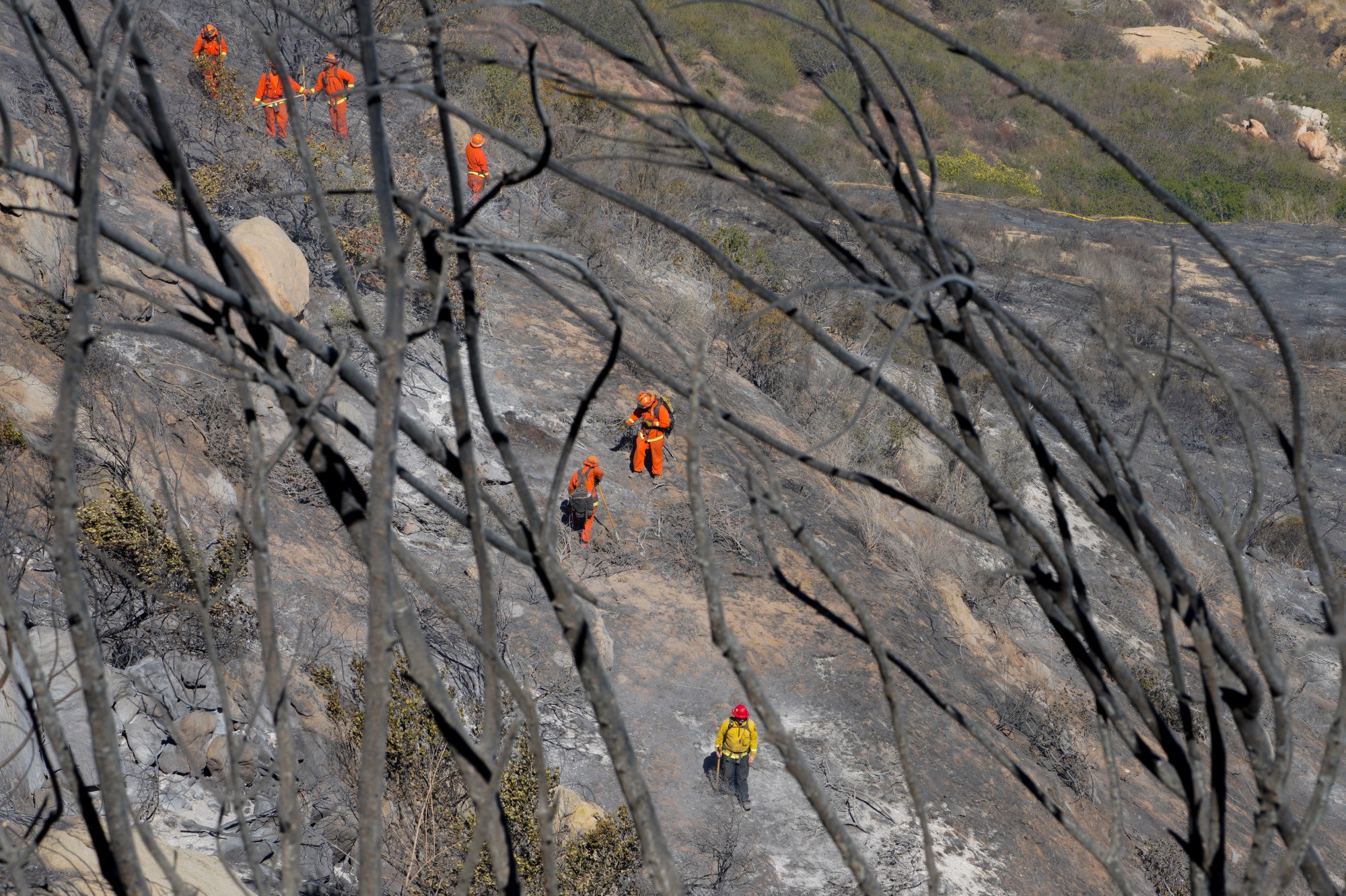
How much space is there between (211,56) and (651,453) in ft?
26.7

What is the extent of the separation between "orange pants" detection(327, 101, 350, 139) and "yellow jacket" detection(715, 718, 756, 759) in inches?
380

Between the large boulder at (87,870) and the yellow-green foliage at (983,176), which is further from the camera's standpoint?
the yellow-green foliage at (983,176)

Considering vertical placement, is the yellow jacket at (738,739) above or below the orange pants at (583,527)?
below

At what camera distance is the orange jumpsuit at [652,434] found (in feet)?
32.2

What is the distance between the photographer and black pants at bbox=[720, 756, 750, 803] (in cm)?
682

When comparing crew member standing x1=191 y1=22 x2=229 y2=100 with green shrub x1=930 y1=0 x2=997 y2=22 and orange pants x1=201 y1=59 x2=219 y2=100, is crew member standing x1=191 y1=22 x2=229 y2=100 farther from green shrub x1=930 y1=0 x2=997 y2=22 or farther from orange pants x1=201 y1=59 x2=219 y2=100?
green shrub x1=930 y1=0 x2=997 y2=22

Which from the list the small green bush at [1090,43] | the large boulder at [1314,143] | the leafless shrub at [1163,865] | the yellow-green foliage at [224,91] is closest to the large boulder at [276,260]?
the yellow-green foliage at [224,91]

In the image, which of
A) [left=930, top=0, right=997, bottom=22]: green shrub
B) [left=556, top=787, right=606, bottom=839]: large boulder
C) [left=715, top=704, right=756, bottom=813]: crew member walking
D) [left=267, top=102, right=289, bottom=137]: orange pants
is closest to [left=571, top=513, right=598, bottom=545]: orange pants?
[left=715, top=704, right=756, bottom=813]: crew member walking

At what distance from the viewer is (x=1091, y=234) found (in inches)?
941

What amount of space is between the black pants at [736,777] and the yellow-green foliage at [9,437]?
5174 millimetres

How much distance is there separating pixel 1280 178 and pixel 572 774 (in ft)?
109

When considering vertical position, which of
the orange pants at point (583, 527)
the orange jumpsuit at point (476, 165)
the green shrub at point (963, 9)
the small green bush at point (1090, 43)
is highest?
the green shrub at point (963, 9)

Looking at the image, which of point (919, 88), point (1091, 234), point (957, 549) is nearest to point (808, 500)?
point (957, 549)

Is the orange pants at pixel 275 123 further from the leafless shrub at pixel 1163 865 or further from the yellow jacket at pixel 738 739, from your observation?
the leafless shrub at pixel 1163 865
